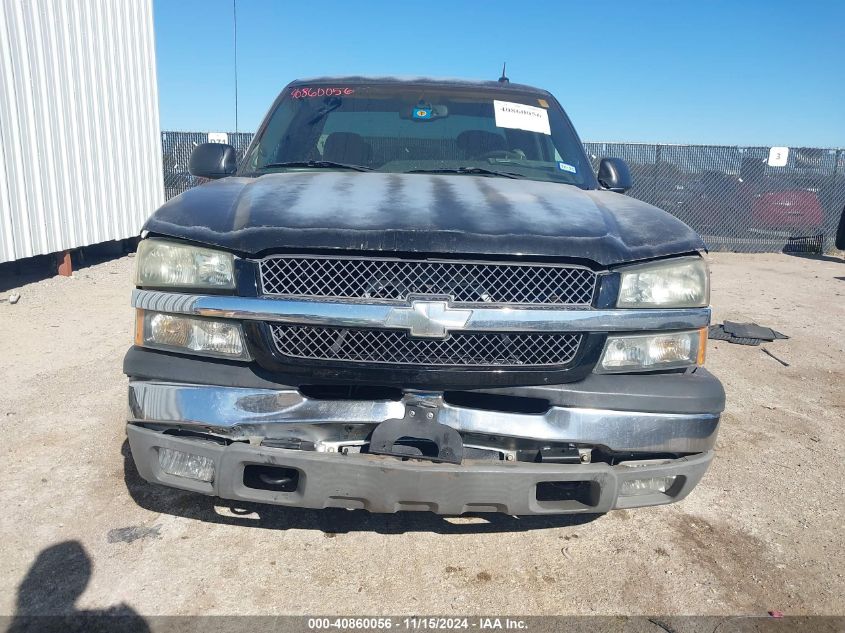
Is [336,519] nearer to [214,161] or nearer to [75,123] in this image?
[214,161]

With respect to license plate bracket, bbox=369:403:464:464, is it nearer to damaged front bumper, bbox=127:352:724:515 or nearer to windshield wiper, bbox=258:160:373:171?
damaged front bumper, bbox=127:352:724:515

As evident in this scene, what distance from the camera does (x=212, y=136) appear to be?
13.2 meters

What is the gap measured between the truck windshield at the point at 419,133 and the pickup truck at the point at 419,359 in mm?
1106

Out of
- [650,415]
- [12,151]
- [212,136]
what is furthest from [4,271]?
[650,415]

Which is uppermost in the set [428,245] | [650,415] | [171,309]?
[428,245]

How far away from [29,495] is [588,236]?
278 centimetres

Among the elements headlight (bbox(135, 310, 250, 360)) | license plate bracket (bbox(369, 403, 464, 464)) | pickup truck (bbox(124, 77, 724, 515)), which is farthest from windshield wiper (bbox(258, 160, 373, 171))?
license plate bracket (bbox(369, 403, 464, 464))

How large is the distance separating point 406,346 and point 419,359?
0.07m

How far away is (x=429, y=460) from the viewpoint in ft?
7.27

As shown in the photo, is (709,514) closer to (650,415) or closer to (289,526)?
(650,415)

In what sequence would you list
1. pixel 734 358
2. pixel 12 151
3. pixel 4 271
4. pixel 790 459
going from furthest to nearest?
pixel 4 271 < pixel 12 151 < pixel 734 358 < pixel 790 459

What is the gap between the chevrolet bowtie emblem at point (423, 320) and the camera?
2.15 m

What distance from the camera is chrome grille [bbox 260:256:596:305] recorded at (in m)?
2.20

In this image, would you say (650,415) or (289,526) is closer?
(650,415)
